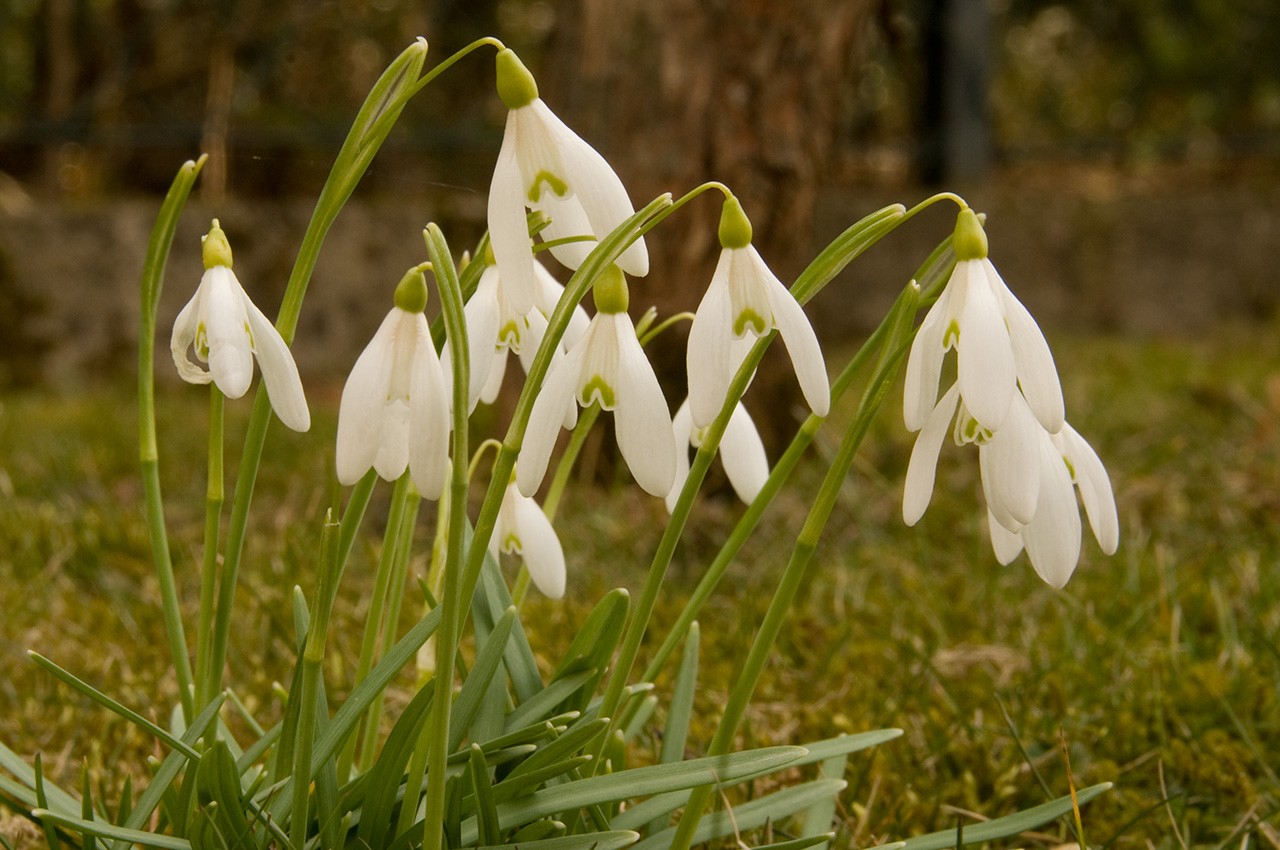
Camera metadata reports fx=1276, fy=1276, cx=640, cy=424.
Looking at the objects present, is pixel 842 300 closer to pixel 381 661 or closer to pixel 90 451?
pixel 90 451

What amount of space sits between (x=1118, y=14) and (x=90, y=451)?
447cm

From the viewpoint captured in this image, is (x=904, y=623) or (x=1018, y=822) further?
(x=904, y=623)

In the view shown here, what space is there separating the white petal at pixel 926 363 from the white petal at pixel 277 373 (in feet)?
1.20

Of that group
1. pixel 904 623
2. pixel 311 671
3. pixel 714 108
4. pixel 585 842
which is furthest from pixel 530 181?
pixel 714 108

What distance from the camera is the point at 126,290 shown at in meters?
3.88

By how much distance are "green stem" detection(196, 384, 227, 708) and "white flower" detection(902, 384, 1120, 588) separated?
0.49 meters

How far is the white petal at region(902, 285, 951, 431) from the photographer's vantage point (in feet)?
2.48

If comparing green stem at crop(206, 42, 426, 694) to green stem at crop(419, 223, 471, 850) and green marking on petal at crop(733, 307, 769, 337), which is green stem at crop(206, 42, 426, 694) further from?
green marking on petal at crop(733, 307, 769, 337)

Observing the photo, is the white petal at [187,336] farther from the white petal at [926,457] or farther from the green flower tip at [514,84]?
the white petal at [926,457]

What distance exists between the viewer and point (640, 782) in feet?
2.79

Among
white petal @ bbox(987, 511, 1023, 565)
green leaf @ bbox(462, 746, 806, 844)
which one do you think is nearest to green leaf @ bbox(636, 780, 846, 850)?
green leaf @ bbox(462, 746, 806, 844)

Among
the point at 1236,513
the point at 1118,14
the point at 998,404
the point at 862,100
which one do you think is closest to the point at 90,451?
the point at 1236,513

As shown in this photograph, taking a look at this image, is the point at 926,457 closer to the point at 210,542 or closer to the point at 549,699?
the point at 549,699

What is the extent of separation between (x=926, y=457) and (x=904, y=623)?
953 millimetres
